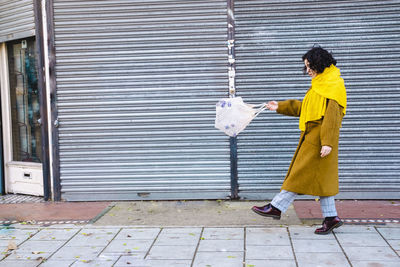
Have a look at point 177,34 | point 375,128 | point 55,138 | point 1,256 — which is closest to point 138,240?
point 1,256

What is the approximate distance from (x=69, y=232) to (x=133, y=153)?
5.66 ft

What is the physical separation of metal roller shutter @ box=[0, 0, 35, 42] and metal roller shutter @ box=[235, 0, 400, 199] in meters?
3.18

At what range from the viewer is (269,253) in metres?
4.64

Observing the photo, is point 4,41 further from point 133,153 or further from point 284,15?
point 284,15

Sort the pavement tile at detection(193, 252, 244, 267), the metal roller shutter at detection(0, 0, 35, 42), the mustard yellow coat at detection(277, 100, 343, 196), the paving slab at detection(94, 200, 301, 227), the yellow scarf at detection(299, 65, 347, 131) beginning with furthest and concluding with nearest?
the metal roller shutter at detection(0, 0, 35, 42) → the paving slab at detection(94, 200, 301, 227) → the mustard yellow coat at detection(277, 100, 343, 196) → the yellow scarf at detection(299, 65, 347, 131) → the pavement tile at detection(193, 252, 244, 267)

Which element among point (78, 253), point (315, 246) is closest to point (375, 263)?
point (315, 246)

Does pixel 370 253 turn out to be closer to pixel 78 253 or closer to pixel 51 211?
pixel 78 253

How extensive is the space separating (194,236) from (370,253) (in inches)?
72.8

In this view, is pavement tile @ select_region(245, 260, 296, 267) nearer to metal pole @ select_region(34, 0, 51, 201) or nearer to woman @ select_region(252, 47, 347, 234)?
woman @ select_region(252, 47, 347, 234)

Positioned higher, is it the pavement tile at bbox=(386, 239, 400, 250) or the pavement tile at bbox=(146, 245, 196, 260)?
the pavement tile at bbox=(386, 239, 400, 250)

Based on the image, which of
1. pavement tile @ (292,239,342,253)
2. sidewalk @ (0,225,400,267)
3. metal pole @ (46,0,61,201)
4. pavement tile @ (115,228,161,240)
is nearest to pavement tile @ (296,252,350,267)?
sidewalk @ (0,225,400,267)

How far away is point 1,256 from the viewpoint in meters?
4.82

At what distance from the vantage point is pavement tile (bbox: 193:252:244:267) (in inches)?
173

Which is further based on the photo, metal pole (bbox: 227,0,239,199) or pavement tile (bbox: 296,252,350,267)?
metal pole (bbox: 227,0,239,199)
